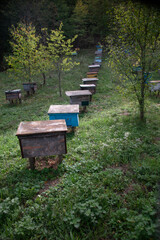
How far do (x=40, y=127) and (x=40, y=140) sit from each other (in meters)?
0.33

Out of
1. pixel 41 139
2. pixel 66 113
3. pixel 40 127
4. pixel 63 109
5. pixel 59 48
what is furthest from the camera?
pixel 59 48

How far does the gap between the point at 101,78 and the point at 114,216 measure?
1331 cm

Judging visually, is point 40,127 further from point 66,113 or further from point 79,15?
point 79,15

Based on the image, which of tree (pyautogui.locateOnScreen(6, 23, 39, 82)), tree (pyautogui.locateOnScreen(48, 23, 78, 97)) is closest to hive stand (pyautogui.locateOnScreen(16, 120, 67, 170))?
tree (pyautogui.locateOnScreen(48, 23, 78, 97))

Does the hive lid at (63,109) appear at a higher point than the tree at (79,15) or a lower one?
lower

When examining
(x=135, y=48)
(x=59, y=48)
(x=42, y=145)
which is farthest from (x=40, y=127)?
(x=59, y=48)

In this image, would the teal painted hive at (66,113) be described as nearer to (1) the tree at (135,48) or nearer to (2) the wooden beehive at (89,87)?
(1) the tree at (135,48)

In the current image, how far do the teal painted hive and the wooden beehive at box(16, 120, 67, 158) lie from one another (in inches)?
66.7

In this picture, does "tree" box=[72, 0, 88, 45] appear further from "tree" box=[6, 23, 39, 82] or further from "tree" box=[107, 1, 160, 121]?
"tree" box=[107, 1, 160, 121]

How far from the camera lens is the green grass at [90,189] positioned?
2400mm

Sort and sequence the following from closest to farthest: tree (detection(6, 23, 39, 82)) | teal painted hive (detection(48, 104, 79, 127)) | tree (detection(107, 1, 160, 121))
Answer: tree (detection(107, 1, 160, 121)), teal painted hive (detection(48, 104, 79, 127)), tree (detection(6, 23, 39, 82))

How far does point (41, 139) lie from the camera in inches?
143

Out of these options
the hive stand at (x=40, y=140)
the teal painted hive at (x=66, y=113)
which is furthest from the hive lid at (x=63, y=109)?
the hive stand at (x=40, y=140)

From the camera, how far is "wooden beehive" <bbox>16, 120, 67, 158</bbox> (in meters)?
3.56
